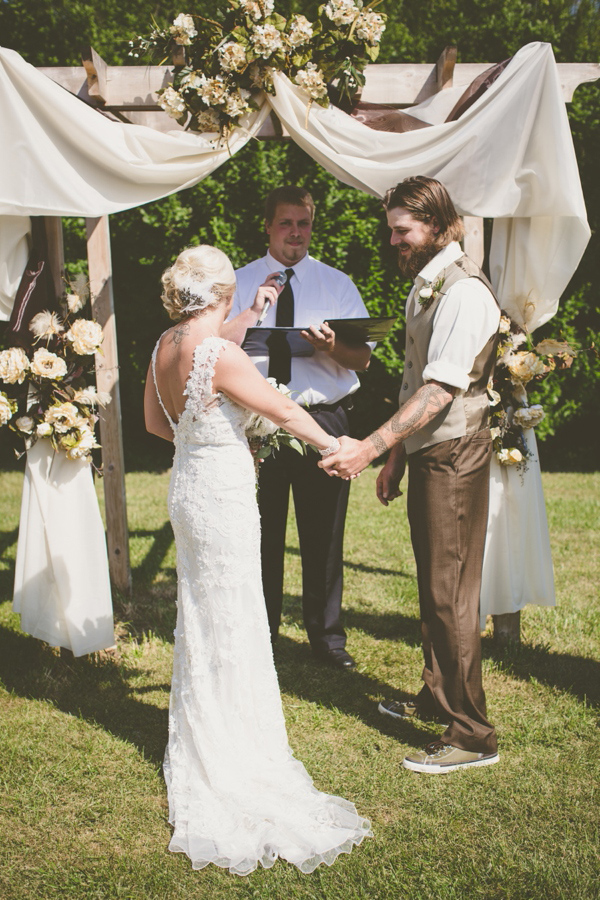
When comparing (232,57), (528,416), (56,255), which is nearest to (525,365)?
(528,416)

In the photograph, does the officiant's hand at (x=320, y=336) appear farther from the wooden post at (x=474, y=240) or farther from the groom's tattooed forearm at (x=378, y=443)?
the wooden post at (x=474, y=240)

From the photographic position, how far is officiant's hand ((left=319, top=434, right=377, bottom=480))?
3234 mm

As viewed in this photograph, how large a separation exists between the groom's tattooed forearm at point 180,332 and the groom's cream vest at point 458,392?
958 mm

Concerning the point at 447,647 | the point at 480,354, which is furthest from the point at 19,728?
the point at 480,354

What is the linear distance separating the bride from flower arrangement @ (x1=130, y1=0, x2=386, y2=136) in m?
1.25

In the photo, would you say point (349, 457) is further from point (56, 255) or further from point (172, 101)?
point (56, 255)

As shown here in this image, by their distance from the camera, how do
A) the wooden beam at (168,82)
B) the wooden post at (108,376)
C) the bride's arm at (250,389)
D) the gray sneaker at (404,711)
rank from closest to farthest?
the bride's arm at (250,389), the gray sneaker at (404,711), the wooden beam at (168,82), the wooden post at (108,376)

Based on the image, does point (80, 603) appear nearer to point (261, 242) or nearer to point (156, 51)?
point (156, 51)

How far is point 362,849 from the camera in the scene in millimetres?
2777

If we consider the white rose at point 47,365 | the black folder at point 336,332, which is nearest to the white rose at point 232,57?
the black folder at point 336,332

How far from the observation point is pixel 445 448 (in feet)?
10.3

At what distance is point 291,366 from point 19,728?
229 cm

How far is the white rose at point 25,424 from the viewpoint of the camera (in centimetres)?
415

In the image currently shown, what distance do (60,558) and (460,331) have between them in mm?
2510
